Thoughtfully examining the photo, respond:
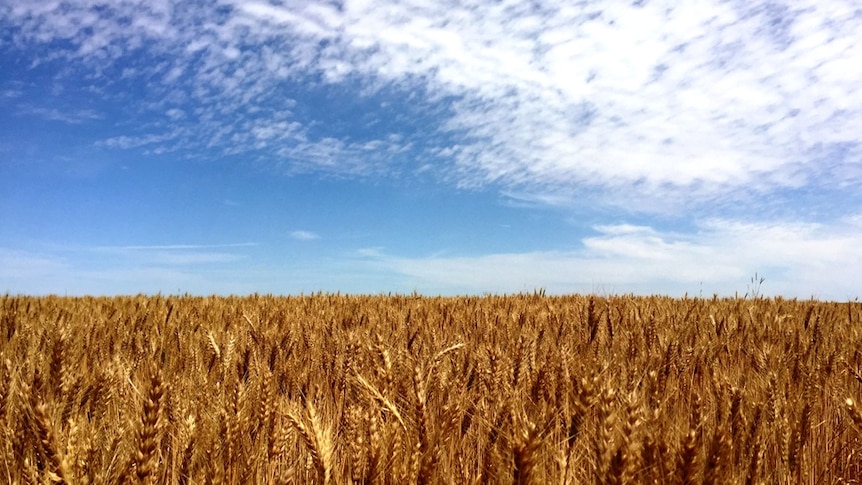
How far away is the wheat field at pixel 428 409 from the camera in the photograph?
1372 millimetres

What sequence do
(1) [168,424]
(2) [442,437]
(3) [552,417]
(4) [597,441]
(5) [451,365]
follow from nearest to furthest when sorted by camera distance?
(4) [597,441] < (2) [442,437] < (1) [168,424] < (3) [552,417] < (5) [451,365]

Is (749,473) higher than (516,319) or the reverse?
the reverse

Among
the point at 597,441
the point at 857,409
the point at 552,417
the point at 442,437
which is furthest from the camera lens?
the point at 552,417

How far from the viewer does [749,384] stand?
2.79m

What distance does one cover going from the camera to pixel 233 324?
4586 millimetres

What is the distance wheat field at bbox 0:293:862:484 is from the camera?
54.0 inches

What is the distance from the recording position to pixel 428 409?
1.85 m

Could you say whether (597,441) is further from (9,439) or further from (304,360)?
(304,360)

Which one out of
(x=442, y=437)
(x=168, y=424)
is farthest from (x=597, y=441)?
(x=168, y=424)

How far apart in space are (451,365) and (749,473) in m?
1.60

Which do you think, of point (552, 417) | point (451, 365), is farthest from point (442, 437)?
point (451, 365)

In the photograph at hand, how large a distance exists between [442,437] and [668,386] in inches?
63.0

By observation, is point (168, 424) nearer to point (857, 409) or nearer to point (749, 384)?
point (857, 409)

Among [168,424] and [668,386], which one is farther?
[668,386]
